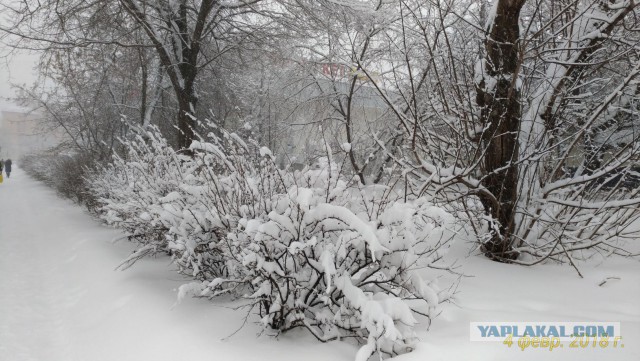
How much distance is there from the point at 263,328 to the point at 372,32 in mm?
6022

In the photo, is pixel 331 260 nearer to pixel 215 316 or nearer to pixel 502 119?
pixel 215 316

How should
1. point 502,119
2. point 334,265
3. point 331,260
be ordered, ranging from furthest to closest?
1. point 502,119
2. point 334,265
3. point 331,260

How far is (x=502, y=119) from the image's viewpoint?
3865 mm

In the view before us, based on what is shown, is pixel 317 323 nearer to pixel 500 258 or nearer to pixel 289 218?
pixel 289 218

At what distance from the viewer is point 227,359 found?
2562mm

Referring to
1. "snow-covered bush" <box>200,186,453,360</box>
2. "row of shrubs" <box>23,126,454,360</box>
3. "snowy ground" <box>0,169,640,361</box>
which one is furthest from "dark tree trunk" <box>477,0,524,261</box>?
"snow-covered bush" <box>200,186,453,360</box>

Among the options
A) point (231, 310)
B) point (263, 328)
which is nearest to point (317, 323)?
point (263, 328)

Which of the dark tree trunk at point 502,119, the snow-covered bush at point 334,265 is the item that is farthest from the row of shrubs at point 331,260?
the dark tree trunk at point 502,119

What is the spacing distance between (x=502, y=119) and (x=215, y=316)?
3.04 metres

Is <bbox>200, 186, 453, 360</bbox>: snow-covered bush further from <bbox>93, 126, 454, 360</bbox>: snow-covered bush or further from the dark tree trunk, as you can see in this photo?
the dark tree trunk

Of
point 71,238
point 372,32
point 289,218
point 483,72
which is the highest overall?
point 372,32

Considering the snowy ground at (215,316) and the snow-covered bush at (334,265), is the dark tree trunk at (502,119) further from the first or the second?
the snow-covered bush at (334,265)

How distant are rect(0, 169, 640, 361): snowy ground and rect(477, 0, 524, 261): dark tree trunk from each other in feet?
1.46

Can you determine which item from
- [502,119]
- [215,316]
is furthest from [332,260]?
[502,119]
